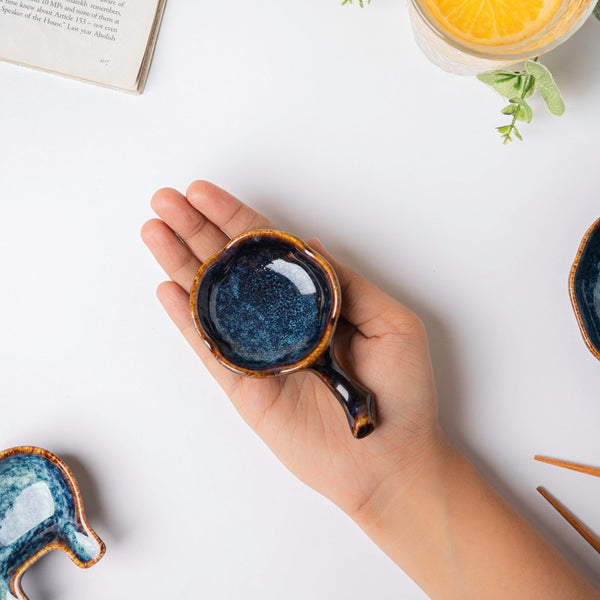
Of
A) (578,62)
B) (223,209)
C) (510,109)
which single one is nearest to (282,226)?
(223,209)

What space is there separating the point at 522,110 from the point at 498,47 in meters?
0.12

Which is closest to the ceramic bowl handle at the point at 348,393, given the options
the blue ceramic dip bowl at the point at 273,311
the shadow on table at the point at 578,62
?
the blue ceramic dip bowl at the point at 273,311

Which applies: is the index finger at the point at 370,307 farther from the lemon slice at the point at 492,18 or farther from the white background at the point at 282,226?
the lemon slice at the point at 492,18

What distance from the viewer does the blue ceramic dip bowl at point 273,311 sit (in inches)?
30.8

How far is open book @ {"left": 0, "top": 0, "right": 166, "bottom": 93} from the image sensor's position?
2.96ft

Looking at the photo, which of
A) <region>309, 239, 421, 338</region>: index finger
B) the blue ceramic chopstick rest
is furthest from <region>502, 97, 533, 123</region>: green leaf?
the blue ceramic chopstick rest

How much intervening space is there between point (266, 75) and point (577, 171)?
1.65ft

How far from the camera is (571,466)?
92cm

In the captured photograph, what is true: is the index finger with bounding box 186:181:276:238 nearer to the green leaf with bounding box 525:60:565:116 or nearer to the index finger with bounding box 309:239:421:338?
the index finger with bounding box 309:239:421:338

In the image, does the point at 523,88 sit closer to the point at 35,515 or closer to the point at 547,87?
the point at 547,87

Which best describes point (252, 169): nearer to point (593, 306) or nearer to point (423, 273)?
point (423, 273)

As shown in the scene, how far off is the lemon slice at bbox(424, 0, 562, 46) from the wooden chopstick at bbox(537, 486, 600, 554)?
66 centimetres

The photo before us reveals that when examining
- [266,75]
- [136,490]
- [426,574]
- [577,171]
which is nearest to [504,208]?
[577,171]

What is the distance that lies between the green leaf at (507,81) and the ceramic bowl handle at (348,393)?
1.48 ft
